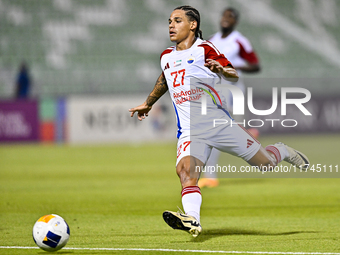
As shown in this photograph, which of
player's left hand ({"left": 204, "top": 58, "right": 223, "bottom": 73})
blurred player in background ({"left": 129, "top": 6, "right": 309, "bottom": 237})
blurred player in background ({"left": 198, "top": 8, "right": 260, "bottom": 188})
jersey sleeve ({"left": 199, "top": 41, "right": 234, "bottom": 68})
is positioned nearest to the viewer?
player's left hand ({"left": 204, "top": 58, "right": 223, "bottom": 73})

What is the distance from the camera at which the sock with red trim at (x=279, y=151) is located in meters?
5.85

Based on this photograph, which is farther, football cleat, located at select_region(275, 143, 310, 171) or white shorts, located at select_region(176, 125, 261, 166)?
football cleat, located at select_region(275, 143, 310, 171)

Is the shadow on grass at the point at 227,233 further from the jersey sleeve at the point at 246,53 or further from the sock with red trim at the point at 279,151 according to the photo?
the jersey sleeve at the point at 246,53

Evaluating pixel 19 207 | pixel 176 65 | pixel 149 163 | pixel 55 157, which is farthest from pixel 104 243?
pixel 55 157

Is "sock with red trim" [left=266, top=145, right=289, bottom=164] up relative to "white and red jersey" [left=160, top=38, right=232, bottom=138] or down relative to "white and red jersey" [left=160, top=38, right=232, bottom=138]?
down

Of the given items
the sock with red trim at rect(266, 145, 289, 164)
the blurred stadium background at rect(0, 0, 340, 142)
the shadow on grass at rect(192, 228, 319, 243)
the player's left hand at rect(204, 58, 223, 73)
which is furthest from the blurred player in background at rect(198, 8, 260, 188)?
the blurred stadium background at rect(0, 0, 340, 142)

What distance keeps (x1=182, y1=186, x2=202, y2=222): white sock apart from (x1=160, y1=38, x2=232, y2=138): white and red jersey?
57 centimetres

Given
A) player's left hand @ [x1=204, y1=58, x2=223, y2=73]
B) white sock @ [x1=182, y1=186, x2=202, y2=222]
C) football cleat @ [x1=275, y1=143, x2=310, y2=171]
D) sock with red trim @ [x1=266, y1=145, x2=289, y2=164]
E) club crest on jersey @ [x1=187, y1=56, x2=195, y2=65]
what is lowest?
white sock @ [x1=182, y1=186, x2=202, y2=222]

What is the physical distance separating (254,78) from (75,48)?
8.32 meters

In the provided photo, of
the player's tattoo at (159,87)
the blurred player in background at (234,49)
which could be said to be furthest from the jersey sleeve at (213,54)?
the blurred player in background at (234,49)

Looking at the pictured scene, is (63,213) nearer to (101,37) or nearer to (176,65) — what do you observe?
(176,65)

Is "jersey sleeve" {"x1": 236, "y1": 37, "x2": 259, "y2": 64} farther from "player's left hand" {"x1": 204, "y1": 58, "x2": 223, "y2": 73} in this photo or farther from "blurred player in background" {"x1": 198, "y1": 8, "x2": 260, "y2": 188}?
"player's left hand" {"x1": 204, "y1": 58, "x2": 223, "y2": 73}

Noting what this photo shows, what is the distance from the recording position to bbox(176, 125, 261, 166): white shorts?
5.30 m

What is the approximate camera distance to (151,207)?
7668 millimetres
